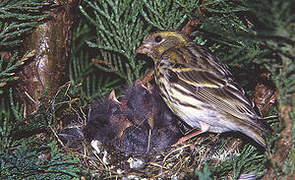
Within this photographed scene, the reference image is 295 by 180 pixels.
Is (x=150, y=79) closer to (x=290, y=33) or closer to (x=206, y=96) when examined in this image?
(x=206, y=96)

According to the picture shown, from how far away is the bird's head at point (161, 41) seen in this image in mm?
3568

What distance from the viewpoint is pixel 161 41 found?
3.67m

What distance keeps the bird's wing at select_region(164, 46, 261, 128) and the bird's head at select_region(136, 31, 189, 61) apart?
0.17 m

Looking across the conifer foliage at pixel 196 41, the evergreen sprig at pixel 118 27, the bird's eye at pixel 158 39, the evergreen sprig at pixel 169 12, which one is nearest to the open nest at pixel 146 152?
the conifer foliage at pixel 196 41

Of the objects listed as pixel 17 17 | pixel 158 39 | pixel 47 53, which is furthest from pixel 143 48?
pixel 17 17

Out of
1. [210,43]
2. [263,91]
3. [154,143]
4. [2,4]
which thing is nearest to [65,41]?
[2,4]

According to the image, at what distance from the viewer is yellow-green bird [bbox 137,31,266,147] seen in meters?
3.05

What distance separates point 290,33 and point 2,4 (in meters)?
2.07

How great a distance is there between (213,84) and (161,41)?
792 mm

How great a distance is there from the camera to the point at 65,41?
3.16m

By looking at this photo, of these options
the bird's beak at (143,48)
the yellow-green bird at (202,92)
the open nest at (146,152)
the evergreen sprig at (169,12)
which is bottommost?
the open nest at (146,152)

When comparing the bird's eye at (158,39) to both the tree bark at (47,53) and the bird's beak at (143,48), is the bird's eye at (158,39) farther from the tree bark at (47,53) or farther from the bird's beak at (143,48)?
the tree bark at (47,53)

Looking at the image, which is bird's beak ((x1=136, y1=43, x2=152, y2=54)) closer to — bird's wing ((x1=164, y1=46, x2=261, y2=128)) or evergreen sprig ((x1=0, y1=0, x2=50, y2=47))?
bird's wing ((x1=164, y1=46, x2=261, y2=128))

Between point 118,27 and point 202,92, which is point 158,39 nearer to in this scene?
point 118,27
